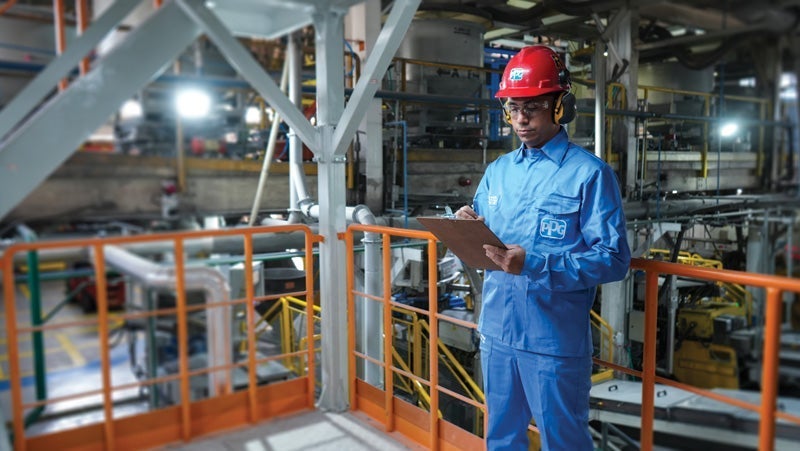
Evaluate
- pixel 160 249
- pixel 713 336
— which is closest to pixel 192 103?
pixel 160 249

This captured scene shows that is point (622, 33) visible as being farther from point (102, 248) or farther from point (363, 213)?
point (102, 248)

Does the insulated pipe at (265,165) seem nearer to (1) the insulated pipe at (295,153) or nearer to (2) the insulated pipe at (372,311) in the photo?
(1) the insulated pipe at (295,153)

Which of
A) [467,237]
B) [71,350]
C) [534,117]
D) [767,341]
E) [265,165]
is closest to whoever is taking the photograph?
[767,341]

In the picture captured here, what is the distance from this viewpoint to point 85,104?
2711mm

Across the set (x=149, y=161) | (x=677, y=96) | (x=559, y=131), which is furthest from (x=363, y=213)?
(x=677, y=96)

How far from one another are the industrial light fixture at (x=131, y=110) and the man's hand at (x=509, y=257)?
2157 millimetres

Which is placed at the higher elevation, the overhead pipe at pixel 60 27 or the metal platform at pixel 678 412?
the overhead pipe at pixel 60 27

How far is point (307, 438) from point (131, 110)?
7.57ft

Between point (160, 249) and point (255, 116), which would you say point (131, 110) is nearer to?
point (160, 249)

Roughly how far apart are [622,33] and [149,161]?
3.57m

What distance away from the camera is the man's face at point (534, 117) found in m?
2.47

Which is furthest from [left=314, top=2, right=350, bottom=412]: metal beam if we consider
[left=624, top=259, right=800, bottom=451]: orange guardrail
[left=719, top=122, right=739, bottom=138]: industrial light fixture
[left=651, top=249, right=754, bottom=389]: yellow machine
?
[left=719, top=122, right=739, bottom=138]: industrial light fixture

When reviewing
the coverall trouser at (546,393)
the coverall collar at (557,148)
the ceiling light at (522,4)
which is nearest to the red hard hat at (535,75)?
the coverall collar at (557,148)

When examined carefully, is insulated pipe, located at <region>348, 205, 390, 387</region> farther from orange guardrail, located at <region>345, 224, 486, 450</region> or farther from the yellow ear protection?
the yellow ear protection
